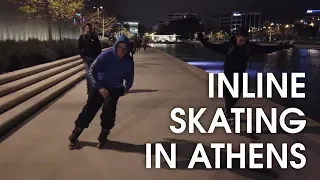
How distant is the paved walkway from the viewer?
4.51m

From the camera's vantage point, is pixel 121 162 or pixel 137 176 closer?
pixel 137 176

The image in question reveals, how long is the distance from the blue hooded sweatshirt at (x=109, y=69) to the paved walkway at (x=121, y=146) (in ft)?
3.32

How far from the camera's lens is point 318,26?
12331cm

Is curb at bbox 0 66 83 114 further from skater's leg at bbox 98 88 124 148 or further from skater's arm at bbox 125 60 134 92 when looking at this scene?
skater's arm at bbox 125 60 134 92

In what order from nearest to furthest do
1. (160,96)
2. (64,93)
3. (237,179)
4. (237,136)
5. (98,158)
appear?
(237,179)
(98,158)
(237,136)
(160,96)
(64,93)

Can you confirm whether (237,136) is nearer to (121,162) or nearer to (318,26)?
(121,162)

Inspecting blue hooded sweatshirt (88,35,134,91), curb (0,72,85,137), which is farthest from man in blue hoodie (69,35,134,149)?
curb (0,72,85,137)

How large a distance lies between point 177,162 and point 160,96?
17.9ft

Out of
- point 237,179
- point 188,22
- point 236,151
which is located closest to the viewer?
point 237,179

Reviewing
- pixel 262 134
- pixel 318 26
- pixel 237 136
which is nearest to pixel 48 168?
pixel 237 136

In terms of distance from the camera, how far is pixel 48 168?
4668mm

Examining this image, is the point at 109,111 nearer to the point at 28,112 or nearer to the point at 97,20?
the point at 28,112

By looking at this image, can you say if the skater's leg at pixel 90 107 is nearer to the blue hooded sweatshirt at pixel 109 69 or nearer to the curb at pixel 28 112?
the blue hooded sweatshirt at pixel 109 69

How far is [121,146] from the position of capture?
222 inches
